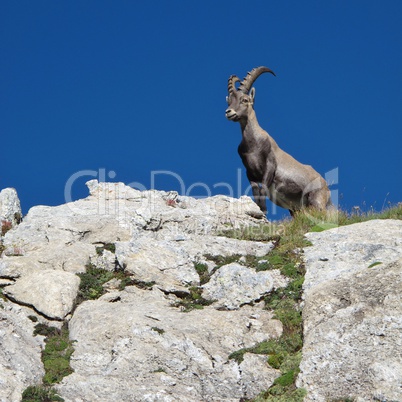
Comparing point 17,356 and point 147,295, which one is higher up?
point 147,295

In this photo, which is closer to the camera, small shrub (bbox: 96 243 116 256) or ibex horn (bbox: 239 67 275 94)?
small shrub (bbox: 96 243 116 256)

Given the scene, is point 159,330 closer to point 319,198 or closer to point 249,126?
point 319,198

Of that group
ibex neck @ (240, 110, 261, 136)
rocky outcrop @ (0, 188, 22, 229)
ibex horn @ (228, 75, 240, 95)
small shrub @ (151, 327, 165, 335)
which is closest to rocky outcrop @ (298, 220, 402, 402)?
small shrub @ (151, 327, 165, 335)

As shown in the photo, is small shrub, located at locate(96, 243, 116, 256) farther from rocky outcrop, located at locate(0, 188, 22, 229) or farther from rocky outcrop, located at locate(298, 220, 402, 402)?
rocky outcrop, located at locate(298, 220, 402, 402)

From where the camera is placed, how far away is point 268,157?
776 inches

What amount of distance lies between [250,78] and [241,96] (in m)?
0.87

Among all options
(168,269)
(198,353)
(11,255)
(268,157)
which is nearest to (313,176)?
(268,157)

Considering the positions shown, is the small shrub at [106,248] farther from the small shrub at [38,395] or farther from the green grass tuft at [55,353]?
the small shrub at [38,395]

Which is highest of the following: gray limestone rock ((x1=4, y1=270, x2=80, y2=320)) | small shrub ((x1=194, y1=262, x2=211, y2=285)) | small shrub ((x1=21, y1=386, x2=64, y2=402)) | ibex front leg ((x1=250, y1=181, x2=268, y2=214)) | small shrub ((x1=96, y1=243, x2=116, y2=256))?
ibex front leg ((x1=250, y1=181, x2=268, y2=214))

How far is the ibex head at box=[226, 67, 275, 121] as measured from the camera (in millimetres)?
19734

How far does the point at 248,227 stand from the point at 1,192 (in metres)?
5.83

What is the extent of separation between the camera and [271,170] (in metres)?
19.5

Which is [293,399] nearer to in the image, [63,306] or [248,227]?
[63,306]

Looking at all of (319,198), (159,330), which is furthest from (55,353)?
(319,198)
